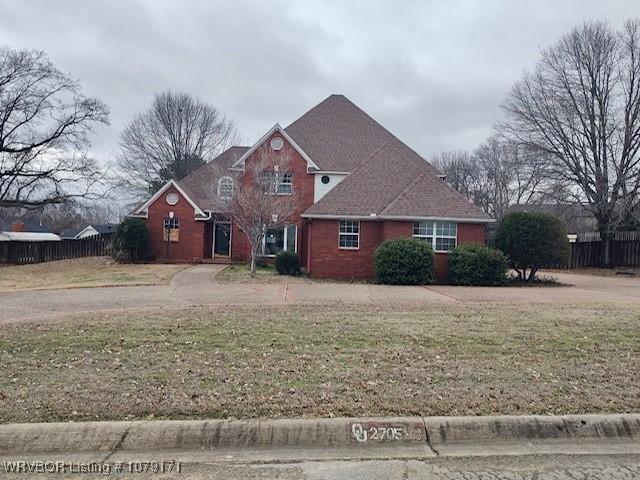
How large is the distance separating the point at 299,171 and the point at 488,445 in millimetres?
22906

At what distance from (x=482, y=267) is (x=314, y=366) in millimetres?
13875

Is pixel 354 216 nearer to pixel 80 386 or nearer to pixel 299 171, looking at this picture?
pixel 299 171

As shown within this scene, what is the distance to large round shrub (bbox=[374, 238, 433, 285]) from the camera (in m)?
18.3

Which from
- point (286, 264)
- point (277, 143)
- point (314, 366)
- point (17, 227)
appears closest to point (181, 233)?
point (277, 143)

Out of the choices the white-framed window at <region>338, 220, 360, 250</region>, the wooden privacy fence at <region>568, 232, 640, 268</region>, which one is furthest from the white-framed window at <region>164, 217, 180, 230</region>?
the wooden privacy fence at <region>568, 232, 640, 268</region>

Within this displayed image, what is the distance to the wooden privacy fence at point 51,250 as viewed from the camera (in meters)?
32.2

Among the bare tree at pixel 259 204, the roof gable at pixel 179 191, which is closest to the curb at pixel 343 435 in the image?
the bare tree at pixel 259 204

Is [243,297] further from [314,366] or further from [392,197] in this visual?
[392,197]

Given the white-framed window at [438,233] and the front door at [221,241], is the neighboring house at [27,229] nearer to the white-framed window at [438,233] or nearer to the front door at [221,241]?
the front door at [221,241]

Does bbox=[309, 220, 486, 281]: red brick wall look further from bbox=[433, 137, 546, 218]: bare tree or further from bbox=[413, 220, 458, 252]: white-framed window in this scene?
bbox=[433, 137, 546, 218]: bare tree

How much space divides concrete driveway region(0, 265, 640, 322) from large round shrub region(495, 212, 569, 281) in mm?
3378

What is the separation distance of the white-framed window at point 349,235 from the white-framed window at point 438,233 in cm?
249

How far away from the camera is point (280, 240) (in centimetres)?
2664

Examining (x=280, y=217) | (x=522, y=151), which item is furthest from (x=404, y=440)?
(x=522, y=151)
